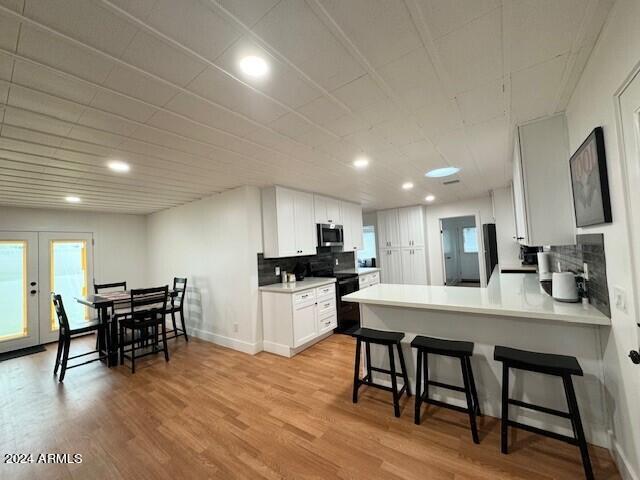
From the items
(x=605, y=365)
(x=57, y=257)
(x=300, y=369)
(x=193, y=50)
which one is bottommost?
(x=300, y=369)

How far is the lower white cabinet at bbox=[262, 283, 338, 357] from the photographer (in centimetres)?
356

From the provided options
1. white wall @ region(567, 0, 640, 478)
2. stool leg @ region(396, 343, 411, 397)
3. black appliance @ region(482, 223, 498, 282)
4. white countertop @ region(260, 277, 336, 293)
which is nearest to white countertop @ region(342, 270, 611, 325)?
white wall @ region(567, 0, 640, 478)

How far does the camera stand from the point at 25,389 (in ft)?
9.77

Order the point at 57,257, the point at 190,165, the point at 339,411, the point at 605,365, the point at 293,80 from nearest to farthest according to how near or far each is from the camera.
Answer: the point at 293,80 → the point at 605,365 → the point at 339,411 → the point at 190,165 → the point at 57,257

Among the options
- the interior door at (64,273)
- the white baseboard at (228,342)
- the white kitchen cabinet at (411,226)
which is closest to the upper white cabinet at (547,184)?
the white baseboard at (228,342)

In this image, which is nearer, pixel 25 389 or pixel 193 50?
pixel 193 50

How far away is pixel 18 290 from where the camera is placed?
4414 millimetres

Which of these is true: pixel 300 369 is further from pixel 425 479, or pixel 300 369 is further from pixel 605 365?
pixel 605 365

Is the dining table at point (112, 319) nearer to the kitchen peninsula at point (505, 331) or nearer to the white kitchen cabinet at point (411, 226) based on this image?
the kitchen peninsula at point (505, 331)

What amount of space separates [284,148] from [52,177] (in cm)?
270

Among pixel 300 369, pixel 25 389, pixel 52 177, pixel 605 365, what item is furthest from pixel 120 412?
pixel 605 365

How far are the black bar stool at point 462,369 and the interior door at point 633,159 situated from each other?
0.86 meters

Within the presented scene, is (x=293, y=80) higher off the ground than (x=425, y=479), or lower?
higher

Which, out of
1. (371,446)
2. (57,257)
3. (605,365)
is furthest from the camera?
(57,257)
